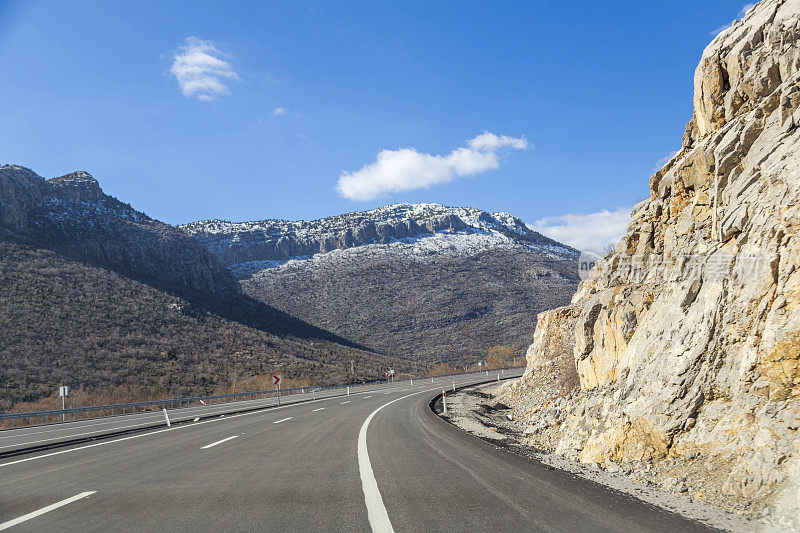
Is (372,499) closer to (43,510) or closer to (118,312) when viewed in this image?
(43,510)

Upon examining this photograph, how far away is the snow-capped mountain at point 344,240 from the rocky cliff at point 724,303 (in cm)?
11891

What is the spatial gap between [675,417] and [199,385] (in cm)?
4158

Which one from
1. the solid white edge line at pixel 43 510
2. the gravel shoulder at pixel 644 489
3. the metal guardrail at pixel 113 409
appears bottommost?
the metal guardrail at pixel 113 409

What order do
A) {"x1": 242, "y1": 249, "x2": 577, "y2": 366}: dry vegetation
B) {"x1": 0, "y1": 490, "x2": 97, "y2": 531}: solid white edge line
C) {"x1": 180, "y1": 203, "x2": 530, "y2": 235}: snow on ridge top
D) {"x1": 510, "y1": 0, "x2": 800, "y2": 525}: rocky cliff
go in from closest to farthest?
{"x1": 0, "y1": 490, "x2": 97, "y2": 531}: solid white edge line, {"x1": 510, "y1": 0, "x2": 800, "y2": 525}: rocky cliff, {"x1": 242, "y1": 249, "x2": 577, "y2": 366}: dry vegetation, {"x1": 180, "y1": 203, "x2": 530, "y2": 235}: snow on ridge top

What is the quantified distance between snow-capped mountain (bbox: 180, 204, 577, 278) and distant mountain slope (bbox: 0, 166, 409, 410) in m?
49.2

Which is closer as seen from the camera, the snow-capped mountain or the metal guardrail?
the metal guardrail

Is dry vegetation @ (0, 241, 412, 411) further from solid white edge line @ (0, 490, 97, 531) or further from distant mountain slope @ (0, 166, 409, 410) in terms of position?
solid white edge line @ (0, 490, 97, 531)

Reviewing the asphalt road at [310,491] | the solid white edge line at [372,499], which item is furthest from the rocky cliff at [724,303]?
the solid white edge line at [372,499]

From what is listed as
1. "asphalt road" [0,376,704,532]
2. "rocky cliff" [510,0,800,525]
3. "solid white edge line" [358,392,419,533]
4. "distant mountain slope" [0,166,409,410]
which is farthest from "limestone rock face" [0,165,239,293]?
"rocky cliff" [510,0,800,525]

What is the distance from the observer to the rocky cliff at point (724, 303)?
236 inches

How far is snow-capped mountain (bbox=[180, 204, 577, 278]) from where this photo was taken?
446 feet

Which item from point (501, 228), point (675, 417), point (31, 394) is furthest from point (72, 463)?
point (501, 228)

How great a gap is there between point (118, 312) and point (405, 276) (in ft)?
223

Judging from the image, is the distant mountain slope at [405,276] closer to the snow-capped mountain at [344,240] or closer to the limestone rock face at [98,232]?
the snow-capped mountain at [344,240]
